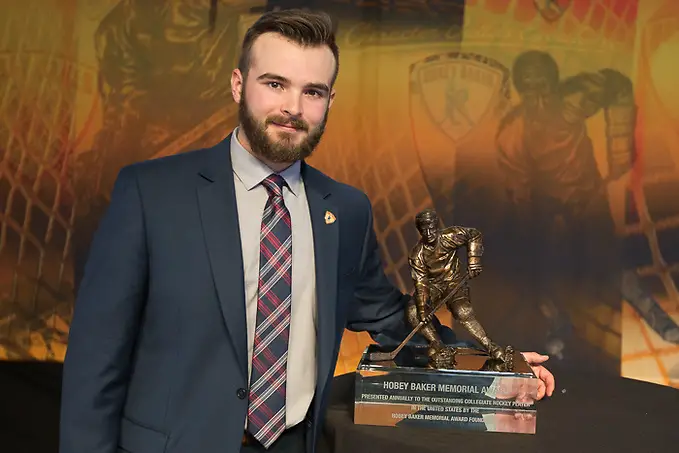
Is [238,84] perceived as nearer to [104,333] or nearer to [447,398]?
[104,333]

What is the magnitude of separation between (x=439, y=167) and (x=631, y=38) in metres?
1.18

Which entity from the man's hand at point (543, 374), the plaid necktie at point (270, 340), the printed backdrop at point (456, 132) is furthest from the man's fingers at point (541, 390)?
the printed backdrop at point (456, 132)

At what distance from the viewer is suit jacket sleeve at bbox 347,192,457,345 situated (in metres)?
1.82

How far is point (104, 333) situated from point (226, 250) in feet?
0.91

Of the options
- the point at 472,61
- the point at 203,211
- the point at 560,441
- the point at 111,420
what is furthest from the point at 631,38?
the point at 111,420

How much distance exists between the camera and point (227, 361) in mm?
1383

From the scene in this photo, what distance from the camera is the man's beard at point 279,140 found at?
1.41 m

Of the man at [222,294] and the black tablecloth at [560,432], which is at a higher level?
the man at [222,294]

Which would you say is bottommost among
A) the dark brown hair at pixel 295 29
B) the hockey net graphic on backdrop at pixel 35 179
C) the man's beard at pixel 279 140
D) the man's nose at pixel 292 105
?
the hockey net graphic on backdrop at pixel 35 179

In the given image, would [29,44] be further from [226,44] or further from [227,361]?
[227,361]

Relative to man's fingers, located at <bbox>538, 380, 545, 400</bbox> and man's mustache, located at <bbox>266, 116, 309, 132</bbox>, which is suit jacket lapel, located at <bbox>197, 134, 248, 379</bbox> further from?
man's fingers, located at <bbox>538, 380, 545, 400</bbox>

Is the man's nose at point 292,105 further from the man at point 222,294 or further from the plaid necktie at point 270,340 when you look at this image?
the plaid necktie at point 270,340

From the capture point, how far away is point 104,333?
1.34 metres

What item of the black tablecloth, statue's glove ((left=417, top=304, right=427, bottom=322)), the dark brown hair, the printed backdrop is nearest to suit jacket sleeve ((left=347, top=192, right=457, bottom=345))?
statue's glove ((left=417, top=304, right=427, bottom=322))
